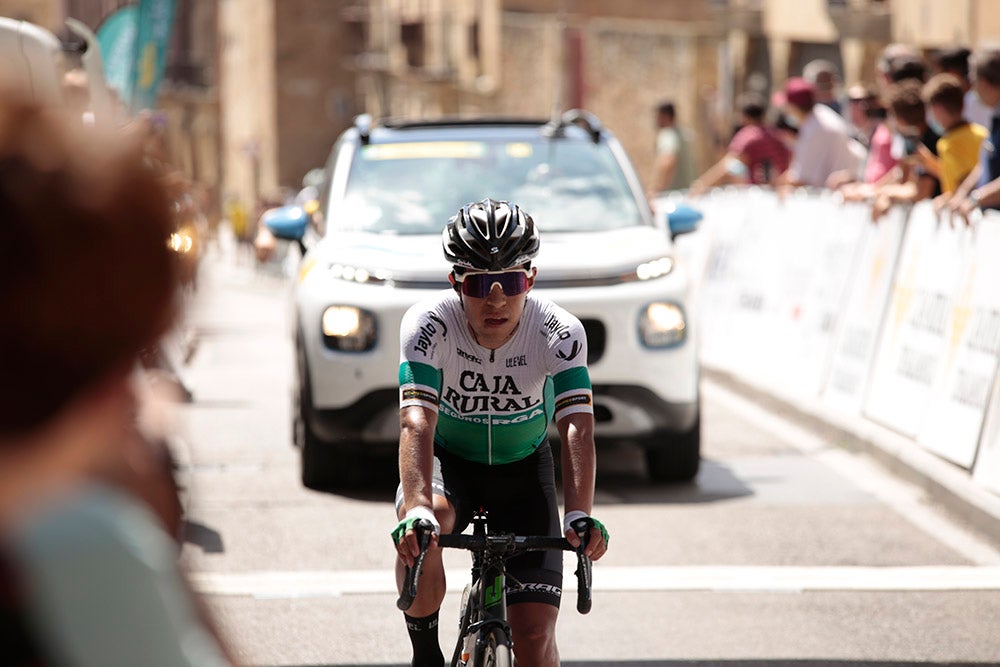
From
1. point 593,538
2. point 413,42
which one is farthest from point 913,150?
point 413,42

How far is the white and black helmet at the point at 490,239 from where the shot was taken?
473cm

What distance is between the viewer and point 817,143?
50.4 feet

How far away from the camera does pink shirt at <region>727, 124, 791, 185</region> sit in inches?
684

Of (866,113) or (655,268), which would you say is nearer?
(655,268)

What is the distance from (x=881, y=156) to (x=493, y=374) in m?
9.30

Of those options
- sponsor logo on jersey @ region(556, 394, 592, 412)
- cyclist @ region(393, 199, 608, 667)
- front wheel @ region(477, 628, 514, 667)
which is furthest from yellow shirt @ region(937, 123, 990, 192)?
front wheel @ region(477, 628, 514, 667)

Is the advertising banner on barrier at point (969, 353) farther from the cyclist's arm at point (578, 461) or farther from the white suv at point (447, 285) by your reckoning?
the cyclist's arm at point (578, 461)

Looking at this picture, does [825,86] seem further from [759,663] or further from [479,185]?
[759,663]

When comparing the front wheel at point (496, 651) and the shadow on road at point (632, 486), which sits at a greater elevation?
the front wheel at point (496, 651)

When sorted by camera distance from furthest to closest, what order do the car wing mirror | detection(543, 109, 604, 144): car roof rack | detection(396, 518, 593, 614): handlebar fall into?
1. detection(543, 109, 604, 144): car roof rack
2. the car wing mirror
3. detection(396, 518, 593, 614): handlebar

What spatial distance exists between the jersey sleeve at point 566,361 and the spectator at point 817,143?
425 inches

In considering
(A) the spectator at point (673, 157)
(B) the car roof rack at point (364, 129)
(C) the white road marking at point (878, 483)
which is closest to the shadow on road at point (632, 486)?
(C) the white road marking at point (878, 483)

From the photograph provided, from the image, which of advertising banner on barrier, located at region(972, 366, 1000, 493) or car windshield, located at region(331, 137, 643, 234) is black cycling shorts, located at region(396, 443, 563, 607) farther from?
car windshield, located at region(331, 137, 643, 234)

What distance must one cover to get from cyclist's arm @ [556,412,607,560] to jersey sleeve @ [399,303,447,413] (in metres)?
0.36
